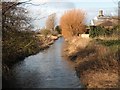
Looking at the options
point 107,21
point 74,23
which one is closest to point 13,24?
point 107,21

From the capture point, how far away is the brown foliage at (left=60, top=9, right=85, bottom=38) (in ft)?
176

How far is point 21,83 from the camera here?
16.0m

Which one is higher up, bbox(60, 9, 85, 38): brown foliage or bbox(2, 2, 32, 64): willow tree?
bbox(2, 2, 32, 64): willow tree

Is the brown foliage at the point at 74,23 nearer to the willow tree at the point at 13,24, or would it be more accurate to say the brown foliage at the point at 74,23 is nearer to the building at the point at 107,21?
the building at the point at 107,21

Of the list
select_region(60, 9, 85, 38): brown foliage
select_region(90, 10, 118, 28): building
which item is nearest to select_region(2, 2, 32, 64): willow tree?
select_region(90, 10, 118, 28): building

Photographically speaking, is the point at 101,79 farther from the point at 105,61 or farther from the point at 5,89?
the point at 5,89

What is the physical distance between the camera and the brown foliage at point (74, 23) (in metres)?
53.7

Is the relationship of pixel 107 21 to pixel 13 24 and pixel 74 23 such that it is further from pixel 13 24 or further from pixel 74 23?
pixel 13 24

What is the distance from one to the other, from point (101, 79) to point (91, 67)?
3508mm

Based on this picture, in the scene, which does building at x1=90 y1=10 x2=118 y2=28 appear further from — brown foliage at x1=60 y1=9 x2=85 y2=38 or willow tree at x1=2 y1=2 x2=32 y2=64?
willow tree at x1=2 y1=2 x2=32 y2=64

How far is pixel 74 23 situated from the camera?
175 feet

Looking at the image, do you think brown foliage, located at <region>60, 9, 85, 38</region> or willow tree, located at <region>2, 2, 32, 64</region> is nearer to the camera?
willow tree, located at <region>2, 2, 32, 64</region>

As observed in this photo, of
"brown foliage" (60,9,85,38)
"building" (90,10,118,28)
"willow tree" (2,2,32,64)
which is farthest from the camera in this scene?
"brown foliage" (60,9,85,38)

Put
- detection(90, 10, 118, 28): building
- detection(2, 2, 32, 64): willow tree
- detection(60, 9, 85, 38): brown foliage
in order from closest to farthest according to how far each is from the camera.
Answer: detection(2, 2, 32, 64): willow tree, detection(90, 10, 118, 28): building, detection(60, 9, 85, 38): brown foliage
